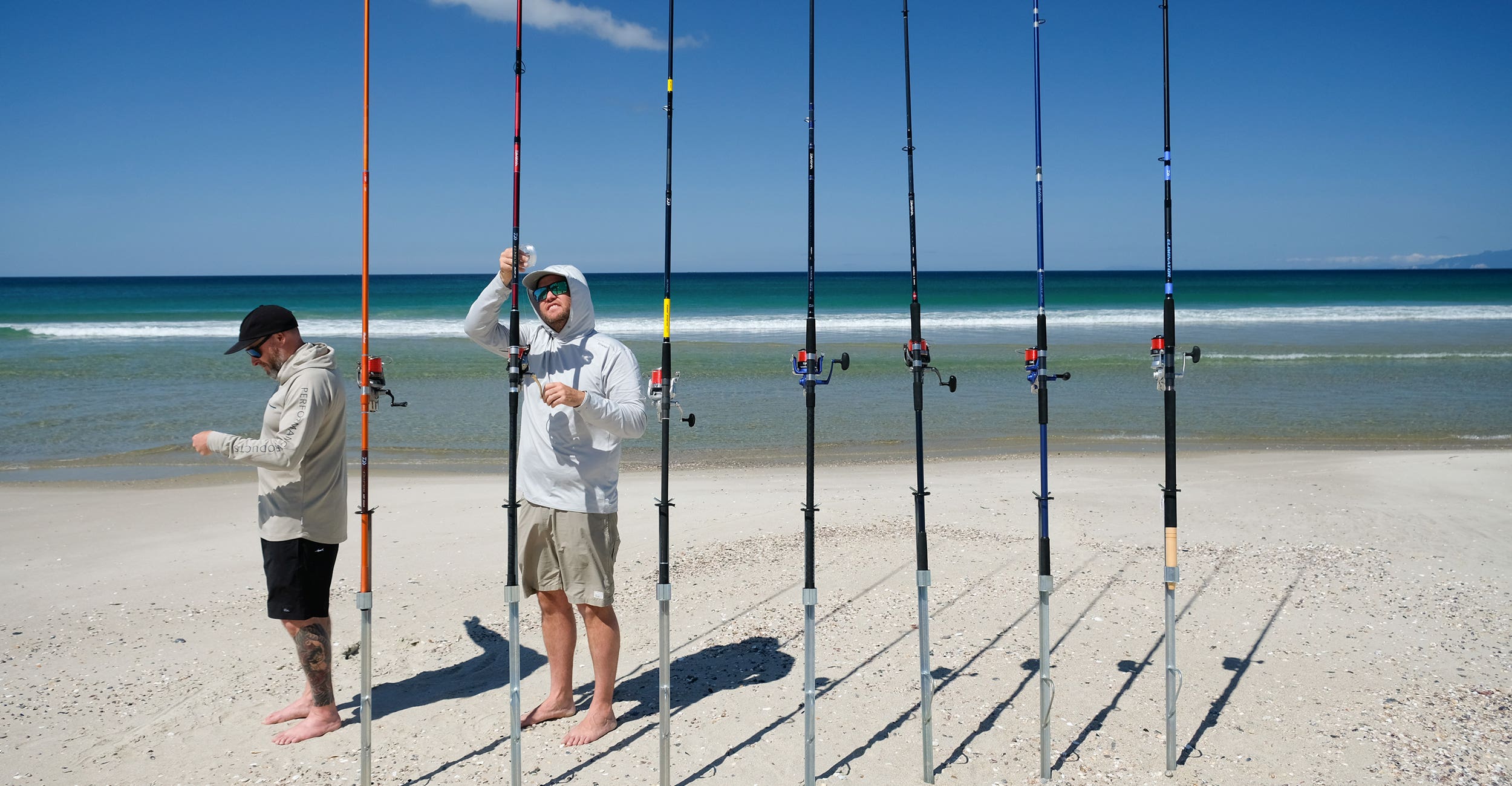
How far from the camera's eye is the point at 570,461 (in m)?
3.21

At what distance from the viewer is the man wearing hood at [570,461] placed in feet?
10.6

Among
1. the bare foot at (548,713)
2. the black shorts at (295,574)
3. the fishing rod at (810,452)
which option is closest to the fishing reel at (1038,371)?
the fishing rod at (810,452)

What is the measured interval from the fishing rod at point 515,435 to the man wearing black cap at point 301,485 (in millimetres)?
679

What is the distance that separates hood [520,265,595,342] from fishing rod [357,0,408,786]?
20.8 inches

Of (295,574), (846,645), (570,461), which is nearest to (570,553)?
(570,461)

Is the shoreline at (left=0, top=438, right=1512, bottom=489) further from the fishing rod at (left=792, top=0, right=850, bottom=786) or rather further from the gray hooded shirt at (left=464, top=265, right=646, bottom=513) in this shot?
the fishing rod at (left=792, top=0, right=850, bottom=786)

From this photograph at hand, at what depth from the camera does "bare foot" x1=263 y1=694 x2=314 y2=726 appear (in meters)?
3.52

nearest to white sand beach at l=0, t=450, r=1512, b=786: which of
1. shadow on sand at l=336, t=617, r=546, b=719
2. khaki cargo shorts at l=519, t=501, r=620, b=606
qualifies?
shadow on sand at l=336, t=617, r=546, b=719

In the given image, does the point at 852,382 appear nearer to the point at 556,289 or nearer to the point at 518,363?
the point at 556,289

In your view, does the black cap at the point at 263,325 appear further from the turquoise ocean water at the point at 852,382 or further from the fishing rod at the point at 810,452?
the turquoise ocean water at the point at 852,382

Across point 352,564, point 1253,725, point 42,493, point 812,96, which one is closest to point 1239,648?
point 1253,725

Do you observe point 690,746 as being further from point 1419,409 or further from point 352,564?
point 1419,409

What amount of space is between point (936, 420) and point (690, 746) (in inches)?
342

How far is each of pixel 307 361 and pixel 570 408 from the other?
0.95 metres
